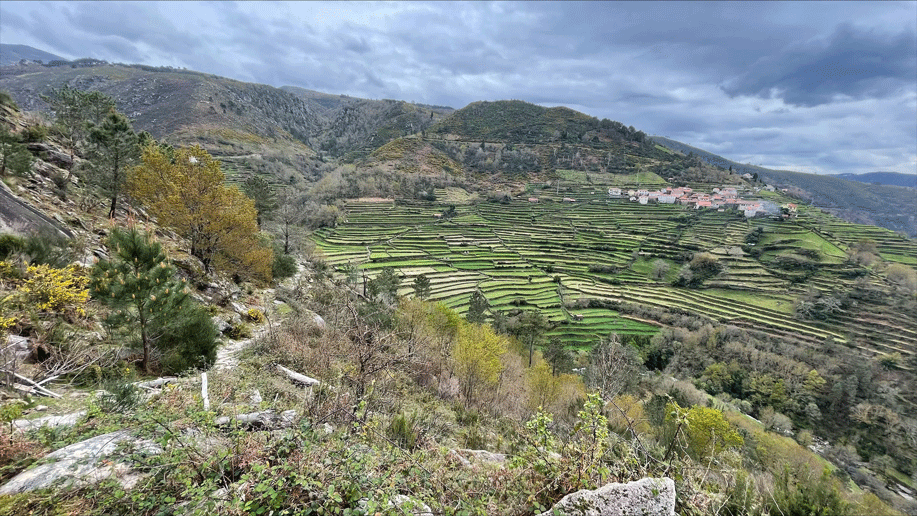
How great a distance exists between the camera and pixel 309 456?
10.4ft

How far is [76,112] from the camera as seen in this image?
66.9 feet

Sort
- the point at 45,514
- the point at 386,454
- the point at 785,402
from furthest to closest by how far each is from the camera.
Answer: the point at 785,402, the point at 386,454, the point at 45,514

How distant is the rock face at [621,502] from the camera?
113 inches

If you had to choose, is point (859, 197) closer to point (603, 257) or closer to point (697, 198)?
point (697, 198)

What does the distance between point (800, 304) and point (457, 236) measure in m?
45.0

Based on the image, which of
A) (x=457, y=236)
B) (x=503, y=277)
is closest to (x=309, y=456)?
(x=503, y=277)

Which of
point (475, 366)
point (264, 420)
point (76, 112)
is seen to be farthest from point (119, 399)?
point (76, 112)

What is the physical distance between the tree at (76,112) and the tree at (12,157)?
26.0 ft

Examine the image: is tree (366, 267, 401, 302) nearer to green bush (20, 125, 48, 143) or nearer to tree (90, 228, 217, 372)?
tree (90, 228, 217, 372)

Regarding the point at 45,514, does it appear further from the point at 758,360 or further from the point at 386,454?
the point at 758,360

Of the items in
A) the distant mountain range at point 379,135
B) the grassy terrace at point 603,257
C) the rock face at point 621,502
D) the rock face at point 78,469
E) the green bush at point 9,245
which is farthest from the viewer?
the distant mountain range at point 379,135

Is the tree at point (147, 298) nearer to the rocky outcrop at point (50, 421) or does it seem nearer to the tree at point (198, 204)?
the rocky outcrop at point (50, 421)

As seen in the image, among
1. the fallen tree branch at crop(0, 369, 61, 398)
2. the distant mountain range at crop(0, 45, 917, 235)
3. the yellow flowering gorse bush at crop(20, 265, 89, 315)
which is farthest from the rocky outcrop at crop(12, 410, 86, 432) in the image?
the distant mountain range at crop(0, 45, 917, 235)

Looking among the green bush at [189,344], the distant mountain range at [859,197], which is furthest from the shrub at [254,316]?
the distant mountain range at [859,197]
